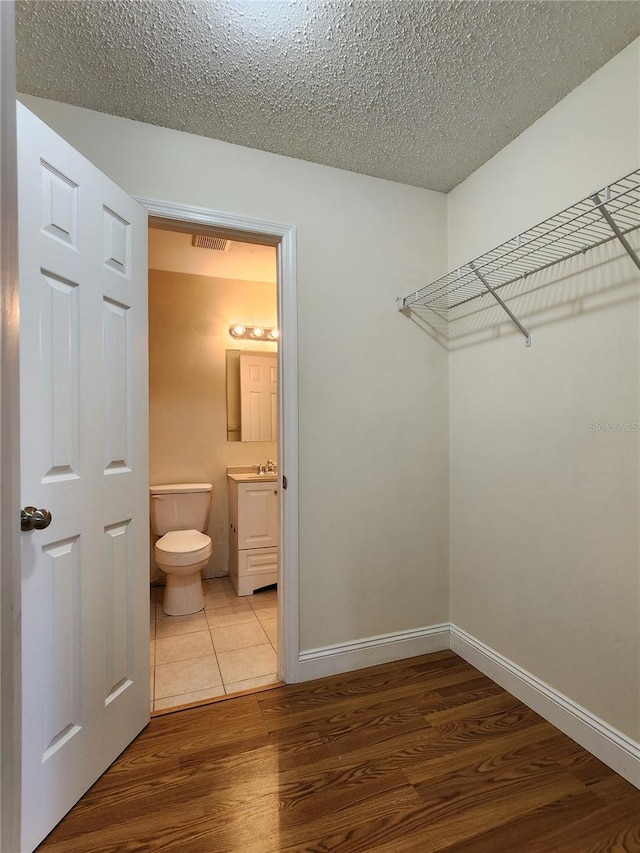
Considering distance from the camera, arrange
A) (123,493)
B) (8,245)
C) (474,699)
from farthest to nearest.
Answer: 1. (474,699)
2. (123,493)
3. (8,245)

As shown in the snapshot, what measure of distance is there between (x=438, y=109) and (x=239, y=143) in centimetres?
87

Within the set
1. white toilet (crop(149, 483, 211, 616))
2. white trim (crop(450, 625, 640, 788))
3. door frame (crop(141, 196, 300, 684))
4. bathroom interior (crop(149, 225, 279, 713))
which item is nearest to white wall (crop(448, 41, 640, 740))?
white trim (crop(450, 625, 640, 788))

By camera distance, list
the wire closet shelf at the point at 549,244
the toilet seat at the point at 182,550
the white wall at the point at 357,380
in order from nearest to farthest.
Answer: the wire closet shelf at the point at 549,244, the white wall at the point at 357,380, the toilet seat at the point at 182,550

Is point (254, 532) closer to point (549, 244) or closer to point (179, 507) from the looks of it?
point (179, 507)

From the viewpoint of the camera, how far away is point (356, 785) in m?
1.36

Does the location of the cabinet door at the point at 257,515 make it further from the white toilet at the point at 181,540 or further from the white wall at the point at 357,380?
the white wall at the point at 357,380

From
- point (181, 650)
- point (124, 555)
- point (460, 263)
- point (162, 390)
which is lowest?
point (181, 650)

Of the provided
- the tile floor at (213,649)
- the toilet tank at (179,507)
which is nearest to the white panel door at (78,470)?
the tile floor at (213,649)

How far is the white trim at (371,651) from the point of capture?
1.94 metres

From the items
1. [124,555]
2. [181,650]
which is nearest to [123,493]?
Answer: [124,555]

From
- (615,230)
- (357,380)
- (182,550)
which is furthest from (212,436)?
(615,230)

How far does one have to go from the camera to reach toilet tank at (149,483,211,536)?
10.1ft

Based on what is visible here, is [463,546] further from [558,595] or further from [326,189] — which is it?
[326,189]

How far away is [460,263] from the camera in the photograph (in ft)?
7.09
